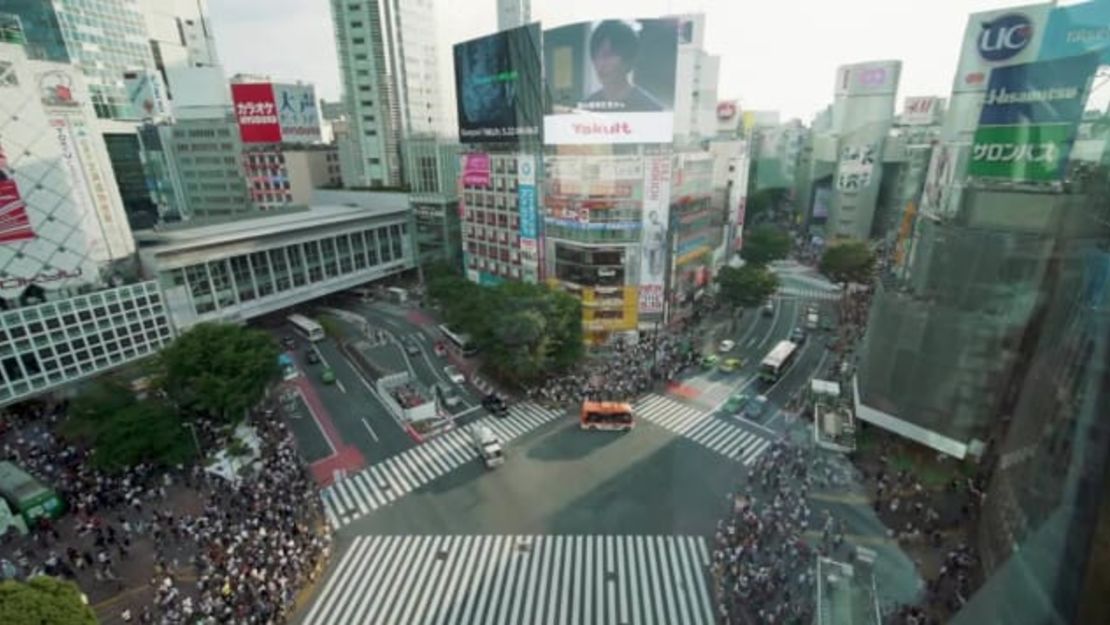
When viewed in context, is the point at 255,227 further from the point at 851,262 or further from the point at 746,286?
the point at 851,262

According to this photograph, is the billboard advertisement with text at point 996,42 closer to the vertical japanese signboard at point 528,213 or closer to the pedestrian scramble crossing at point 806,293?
the pedestrian scramble crossing at point 806,293

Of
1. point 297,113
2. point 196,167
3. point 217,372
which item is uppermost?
point 297,113

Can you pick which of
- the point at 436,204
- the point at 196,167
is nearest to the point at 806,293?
the point at 436,204

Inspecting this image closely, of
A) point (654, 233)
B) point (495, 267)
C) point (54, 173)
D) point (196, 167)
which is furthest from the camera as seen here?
point (196, 167)

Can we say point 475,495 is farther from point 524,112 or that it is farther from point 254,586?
point 524,112

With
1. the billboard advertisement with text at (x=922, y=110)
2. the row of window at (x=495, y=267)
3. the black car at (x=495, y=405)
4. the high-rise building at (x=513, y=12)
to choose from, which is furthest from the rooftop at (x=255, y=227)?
the billboard advertisement with text at (x=922, y=110)

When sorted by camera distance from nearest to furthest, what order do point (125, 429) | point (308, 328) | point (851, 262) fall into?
point (125, 429) < point (308, 328) < point (851, 262)

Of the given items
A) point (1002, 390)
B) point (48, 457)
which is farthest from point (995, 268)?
point (48, 457)
